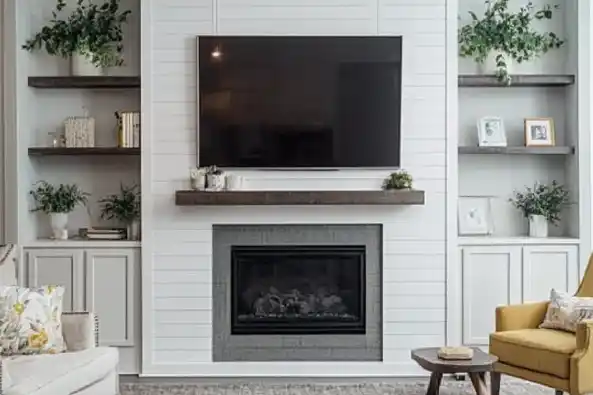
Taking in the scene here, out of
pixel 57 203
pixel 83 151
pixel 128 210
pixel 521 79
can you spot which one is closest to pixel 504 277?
pixel 521 79

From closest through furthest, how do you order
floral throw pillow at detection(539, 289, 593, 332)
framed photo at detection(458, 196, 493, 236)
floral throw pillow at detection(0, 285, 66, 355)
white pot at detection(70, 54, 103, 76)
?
floral throw pillow at detection(0, 285, 66, 355)
floral throw pillow at detection(539, 289, 593, 332)
white pot at detection(70, 54, 103, 76)
framed photo at detection(458, 196, 493, 236)

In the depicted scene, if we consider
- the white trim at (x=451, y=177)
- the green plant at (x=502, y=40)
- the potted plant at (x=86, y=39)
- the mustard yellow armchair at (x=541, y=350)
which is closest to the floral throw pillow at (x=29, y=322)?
the potted plant at (x=86, y=39)

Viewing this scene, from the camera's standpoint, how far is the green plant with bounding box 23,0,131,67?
6129mm

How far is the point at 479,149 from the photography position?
20.3ft

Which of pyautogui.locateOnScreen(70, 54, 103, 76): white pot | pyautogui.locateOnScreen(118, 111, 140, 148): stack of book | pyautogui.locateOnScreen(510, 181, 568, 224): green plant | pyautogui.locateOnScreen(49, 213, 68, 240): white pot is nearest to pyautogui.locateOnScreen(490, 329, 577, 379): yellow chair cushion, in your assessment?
pyautogui.locateOnScreen(510, 181, 568, 224): green plant

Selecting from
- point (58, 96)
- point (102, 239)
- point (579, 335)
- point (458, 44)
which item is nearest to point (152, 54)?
point (58, 96)

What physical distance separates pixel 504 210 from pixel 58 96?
132 inches

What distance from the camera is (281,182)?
19.6 ft

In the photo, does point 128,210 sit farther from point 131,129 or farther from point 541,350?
point 541,350

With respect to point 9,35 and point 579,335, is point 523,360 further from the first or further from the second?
point 9,35

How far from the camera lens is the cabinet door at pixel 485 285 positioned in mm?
6070

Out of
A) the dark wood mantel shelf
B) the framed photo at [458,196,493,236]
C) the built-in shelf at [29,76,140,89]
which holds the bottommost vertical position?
the framed photo at [458,196,493,236]

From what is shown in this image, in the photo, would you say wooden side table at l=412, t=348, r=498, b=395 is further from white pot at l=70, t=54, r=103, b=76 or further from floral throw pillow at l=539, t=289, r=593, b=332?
white pot at l=70, t=54, r=103, b=76

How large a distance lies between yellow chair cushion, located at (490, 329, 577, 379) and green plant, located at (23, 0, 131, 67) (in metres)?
3.23
